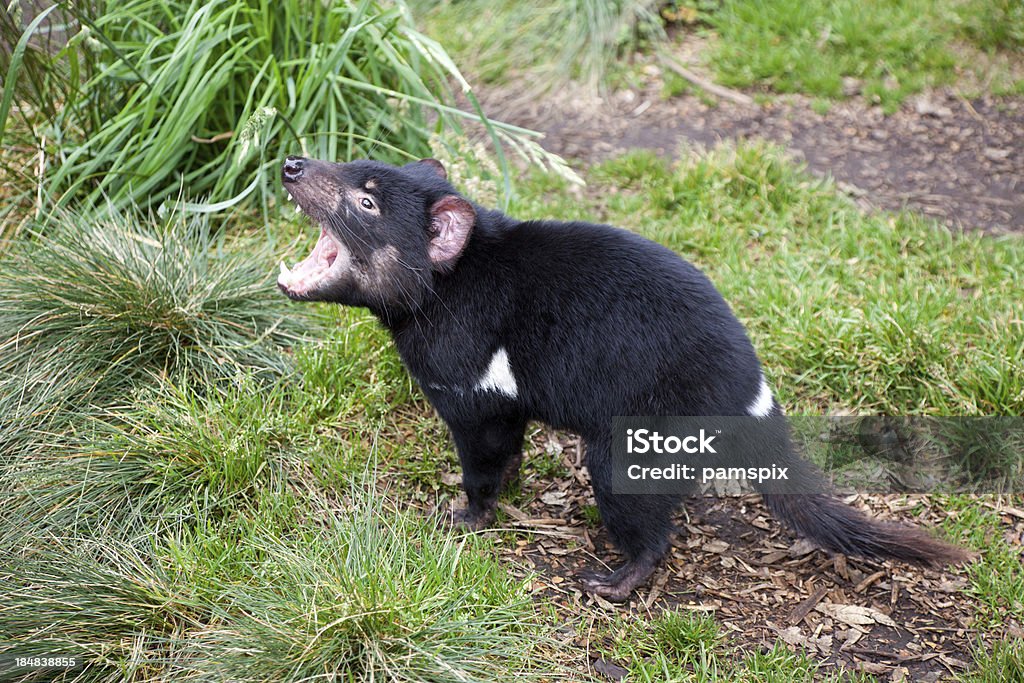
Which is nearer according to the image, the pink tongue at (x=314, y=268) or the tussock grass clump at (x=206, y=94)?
the pink tongue at (x=314, y=268)

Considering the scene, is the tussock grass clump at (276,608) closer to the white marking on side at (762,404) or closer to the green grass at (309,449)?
the green grass at (309,449)

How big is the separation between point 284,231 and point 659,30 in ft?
9.29

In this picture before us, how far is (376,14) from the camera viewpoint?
359 centimetres

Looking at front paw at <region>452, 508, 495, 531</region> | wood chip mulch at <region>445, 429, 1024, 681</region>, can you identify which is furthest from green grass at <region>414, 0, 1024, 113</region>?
front paw at <region>452, 508, 495, 531</region>

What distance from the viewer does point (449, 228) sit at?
8.14ft

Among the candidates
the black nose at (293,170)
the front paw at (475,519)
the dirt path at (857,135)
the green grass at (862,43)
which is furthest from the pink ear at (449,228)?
the green grass at (862,43)

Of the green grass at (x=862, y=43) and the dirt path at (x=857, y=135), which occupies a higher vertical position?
the green grass at (x=862, y=43)

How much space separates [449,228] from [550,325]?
1.26 feet

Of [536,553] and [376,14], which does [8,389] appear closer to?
[536,553]

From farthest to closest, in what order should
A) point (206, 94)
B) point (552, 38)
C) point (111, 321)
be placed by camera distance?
point (552, 38) → point (206, 94) → point (111, 321)

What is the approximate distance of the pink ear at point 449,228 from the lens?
2.44m

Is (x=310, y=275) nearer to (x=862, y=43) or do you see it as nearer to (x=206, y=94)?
(x=206, y=94)

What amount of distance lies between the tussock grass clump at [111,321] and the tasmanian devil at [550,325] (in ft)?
2.11

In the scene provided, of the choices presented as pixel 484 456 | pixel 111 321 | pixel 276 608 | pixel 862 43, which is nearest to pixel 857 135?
pixel 862 43
